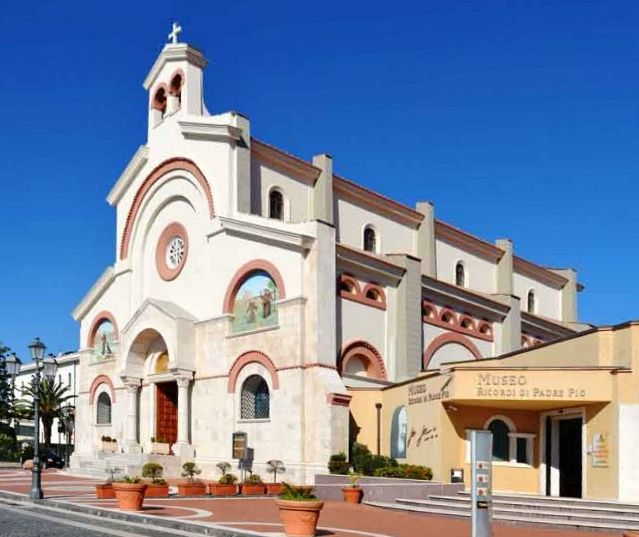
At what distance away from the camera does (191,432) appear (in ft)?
133

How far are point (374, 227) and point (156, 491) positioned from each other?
20511mm

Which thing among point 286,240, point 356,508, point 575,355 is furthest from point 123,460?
point 575,355

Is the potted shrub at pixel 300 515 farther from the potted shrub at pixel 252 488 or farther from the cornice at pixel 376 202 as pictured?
the cornice at pixel 376 202

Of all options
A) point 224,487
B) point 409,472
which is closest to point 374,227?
point 409,472

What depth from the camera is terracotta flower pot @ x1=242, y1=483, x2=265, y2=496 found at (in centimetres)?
3108

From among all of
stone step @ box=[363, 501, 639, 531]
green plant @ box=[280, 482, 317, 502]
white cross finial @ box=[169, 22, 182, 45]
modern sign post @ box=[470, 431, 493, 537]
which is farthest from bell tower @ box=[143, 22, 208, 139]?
modern sign post @ box=[470, 431, 493, 537]

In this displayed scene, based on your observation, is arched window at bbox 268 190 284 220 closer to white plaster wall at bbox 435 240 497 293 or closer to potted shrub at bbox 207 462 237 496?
white plaster wall at bbox 435 240 497 293

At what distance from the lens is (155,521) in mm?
21312

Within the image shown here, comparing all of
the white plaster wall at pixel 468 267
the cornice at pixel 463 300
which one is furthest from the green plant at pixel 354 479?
the white plaster wall at pixel 468 267

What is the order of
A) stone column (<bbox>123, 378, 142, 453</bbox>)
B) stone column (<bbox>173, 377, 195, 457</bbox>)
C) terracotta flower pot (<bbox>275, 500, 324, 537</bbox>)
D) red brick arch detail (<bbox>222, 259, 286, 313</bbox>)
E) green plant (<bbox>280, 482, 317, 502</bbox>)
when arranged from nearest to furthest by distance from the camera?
1. terracotta flower pot (<bbox>275, 500, 324, 537</bbox>)
2. green plant (<bbox>280, 482, 317, 502</bbox>)
3. red brick arch detail (<bbox>222, 259, 286, 313</bbox>)
4. stone column (<bbox>173, 377, 195, 457</bbox>)
5. stone column (<bbox>123, 378, 142, 453</bbox>)

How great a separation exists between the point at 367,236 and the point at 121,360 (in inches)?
546

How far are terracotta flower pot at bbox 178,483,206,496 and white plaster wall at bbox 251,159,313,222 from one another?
46.9 feet

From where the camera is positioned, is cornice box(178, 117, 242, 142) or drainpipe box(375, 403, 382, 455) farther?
cornice box(178, 117, 242, 142)

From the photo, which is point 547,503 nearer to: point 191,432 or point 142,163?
point 191,432
